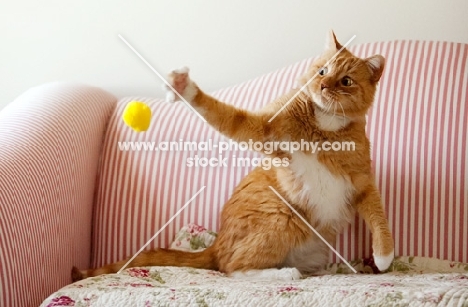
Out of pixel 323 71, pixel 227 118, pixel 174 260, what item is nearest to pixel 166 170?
pixel 174 260

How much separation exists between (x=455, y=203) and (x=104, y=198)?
914 millimetres

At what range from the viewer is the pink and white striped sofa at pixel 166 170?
1.46 m

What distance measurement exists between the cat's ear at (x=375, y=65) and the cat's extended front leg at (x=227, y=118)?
0.25 metres

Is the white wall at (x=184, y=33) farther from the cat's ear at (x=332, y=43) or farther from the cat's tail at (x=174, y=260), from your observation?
the cat's tail at (x=174, y=260)

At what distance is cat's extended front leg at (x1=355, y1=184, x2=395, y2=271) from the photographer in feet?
4.60

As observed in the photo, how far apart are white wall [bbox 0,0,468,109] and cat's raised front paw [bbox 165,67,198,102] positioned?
0.66m

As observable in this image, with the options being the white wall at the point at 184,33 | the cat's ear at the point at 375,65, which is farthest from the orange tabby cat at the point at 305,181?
the white wall at the point at 184,33

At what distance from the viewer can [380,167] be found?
165cm

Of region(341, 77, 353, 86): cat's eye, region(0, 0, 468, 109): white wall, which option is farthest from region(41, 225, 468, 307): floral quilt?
region(0, 0, 468, 109): white wall

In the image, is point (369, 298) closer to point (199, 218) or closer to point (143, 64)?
point (199, 218)

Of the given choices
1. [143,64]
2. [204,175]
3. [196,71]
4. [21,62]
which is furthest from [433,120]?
[21,62]

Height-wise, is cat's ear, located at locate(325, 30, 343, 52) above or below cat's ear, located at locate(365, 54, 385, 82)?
above

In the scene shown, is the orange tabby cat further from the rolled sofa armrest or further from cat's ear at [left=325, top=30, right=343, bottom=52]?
the rolled sofa armrest

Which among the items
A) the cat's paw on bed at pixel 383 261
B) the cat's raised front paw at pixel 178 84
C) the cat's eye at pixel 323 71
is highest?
the cat's eye at pixel 323 71
